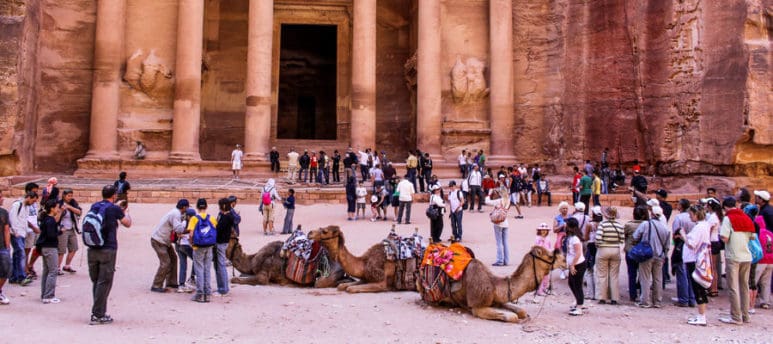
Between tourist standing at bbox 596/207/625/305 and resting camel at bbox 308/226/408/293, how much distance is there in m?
3.09

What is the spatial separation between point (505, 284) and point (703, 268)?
264 centimetres

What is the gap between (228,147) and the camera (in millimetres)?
28812

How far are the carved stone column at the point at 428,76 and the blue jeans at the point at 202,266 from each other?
Result: 18.4 m

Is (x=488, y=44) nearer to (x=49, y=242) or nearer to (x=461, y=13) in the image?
(x=461, y=13)

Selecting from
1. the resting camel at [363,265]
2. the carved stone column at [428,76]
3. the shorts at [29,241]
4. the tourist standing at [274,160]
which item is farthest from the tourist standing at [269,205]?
the carved stone column at [428,76]

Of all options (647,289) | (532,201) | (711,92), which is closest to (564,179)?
(532,201)

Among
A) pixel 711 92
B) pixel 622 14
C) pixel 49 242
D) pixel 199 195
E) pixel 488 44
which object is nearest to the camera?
pixel 49 242

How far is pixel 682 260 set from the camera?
880cm

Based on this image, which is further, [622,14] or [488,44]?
[488,44]

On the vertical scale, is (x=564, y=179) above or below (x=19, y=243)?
above

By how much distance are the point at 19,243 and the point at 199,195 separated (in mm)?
10172

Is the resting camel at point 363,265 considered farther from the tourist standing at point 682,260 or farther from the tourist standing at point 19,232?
the tourist standing at point 19,232

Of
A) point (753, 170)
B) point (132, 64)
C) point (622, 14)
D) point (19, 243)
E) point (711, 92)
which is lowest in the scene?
point (19, 243)

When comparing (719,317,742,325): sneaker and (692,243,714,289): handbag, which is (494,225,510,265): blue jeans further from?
(719,317,742,325): sneaker
